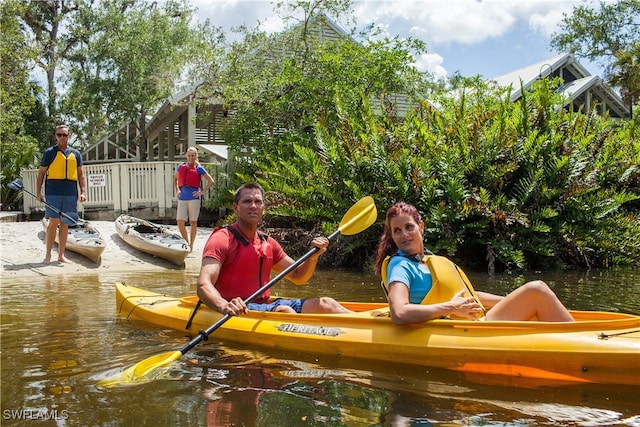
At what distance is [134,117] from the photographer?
2288cm

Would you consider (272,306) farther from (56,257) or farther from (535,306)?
(56,257)

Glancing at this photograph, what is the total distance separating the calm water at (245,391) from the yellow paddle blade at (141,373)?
99 millimetres

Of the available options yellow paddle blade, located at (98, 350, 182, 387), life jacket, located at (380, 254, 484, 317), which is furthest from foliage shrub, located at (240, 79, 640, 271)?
yellow paddle blade, located at (98, 350, 182, 387)

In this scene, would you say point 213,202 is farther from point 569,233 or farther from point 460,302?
point 460,302

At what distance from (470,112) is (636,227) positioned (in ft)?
10.9

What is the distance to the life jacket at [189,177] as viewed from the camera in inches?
383

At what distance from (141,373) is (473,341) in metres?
2.04

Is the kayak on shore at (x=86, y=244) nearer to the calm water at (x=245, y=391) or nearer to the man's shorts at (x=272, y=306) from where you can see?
the calm water at (x=245, y=391)

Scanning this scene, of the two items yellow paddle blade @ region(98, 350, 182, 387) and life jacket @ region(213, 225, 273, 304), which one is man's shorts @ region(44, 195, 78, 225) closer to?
life jacket @ region(213, 225, 273, 304)

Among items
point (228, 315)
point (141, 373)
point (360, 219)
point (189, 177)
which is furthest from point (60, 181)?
point (141, 373)

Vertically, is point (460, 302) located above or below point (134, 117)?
below

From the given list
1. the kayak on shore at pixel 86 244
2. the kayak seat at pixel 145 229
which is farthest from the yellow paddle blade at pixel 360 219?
the kayak seat at pixel 145 229

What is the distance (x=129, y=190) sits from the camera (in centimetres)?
1377

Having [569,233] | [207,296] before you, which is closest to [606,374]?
[207,296]
